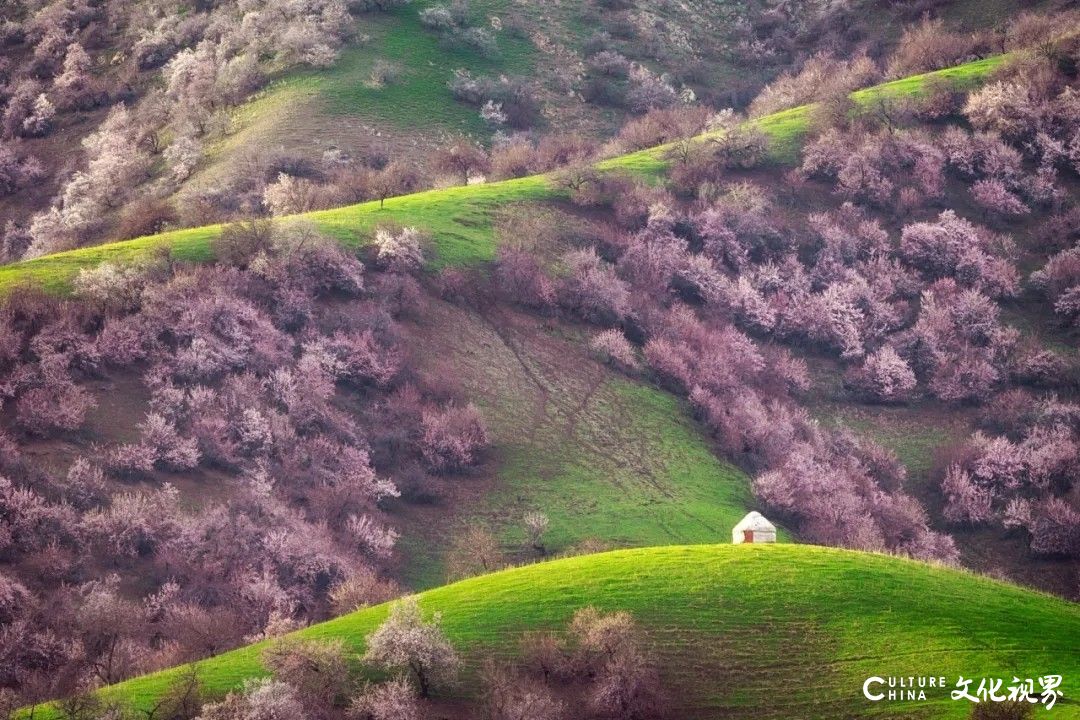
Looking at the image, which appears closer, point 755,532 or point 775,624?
point 775,624

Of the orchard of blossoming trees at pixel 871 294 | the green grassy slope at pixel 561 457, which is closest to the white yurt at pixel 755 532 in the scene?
the green grassy slope at pixel 561 457

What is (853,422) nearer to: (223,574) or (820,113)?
(820,113)

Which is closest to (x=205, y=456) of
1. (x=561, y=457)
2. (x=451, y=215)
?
(x=561, y=457)

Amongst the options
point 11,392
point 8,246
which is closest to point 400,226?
point 11,392

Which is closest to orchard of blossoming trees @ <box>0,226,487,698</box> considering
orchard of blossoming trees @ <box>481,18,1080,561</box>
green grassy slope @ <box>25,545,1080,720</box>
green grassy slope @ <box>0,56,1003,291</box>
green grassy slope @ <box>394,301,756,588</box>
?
green grassy slope @ <box>394,301,756,588</box>

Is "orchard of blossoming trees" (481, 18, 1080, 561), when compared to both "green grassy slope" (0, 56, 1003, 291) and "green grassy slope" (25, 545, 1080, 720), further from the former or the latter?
"green grassy slope" (25, 545, 1080, 720)

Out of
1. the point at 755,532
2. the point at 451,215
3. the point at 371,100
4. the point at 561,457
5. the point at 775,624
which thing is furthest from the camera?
the point at 371,100

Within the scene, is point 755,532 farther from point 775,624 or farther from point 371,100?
point 371,100
